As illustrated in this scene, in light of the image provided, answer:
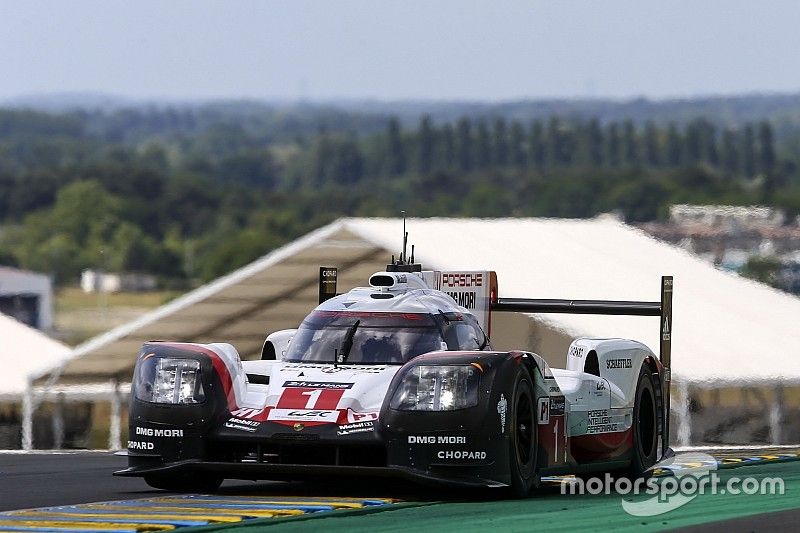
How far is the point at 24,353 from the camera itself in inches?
1126

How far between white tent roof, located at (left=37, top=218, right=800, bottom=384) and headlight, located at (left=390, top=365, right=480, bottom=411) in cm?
1243

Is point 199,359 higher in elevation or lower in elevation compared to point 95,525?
higher

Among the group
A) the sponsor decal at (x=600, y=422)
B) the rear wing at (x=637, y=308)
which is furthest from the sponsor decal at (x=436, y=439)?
the rear wing at (x=637, y=308)

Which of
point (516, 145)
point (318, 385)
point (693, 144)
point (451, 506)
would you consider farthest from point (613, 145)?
point (451, 506)

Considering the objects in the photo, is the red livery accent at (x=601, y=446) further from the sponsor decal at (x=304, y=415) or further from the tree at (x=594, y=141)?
the tree at (x=594, y=141)

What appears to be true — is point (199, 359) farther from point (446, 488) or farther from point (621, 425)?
point (621, 425)

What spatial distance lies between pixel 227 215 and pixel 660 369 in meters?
143

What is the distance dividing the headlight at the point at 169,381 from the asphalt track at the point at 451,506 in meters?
0.66

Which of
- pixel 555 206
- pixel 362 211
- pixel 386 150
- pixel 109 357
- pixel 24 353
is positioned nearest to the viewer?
Result: pixel 109 357

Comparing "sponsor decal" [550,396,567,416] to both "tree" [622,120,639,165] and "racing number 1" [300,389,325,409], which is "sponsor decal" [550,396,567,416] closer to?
"racing number 1" [300,389,325,409]

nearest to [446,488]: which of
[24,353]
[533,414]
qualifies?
[533,414]

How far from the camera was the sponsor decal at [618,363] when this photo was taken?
13.5 meters

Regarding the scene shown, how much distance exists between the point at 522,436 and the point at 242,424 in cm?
182

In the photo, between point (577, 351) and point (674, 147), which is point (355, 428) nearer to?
point (577, 351)
